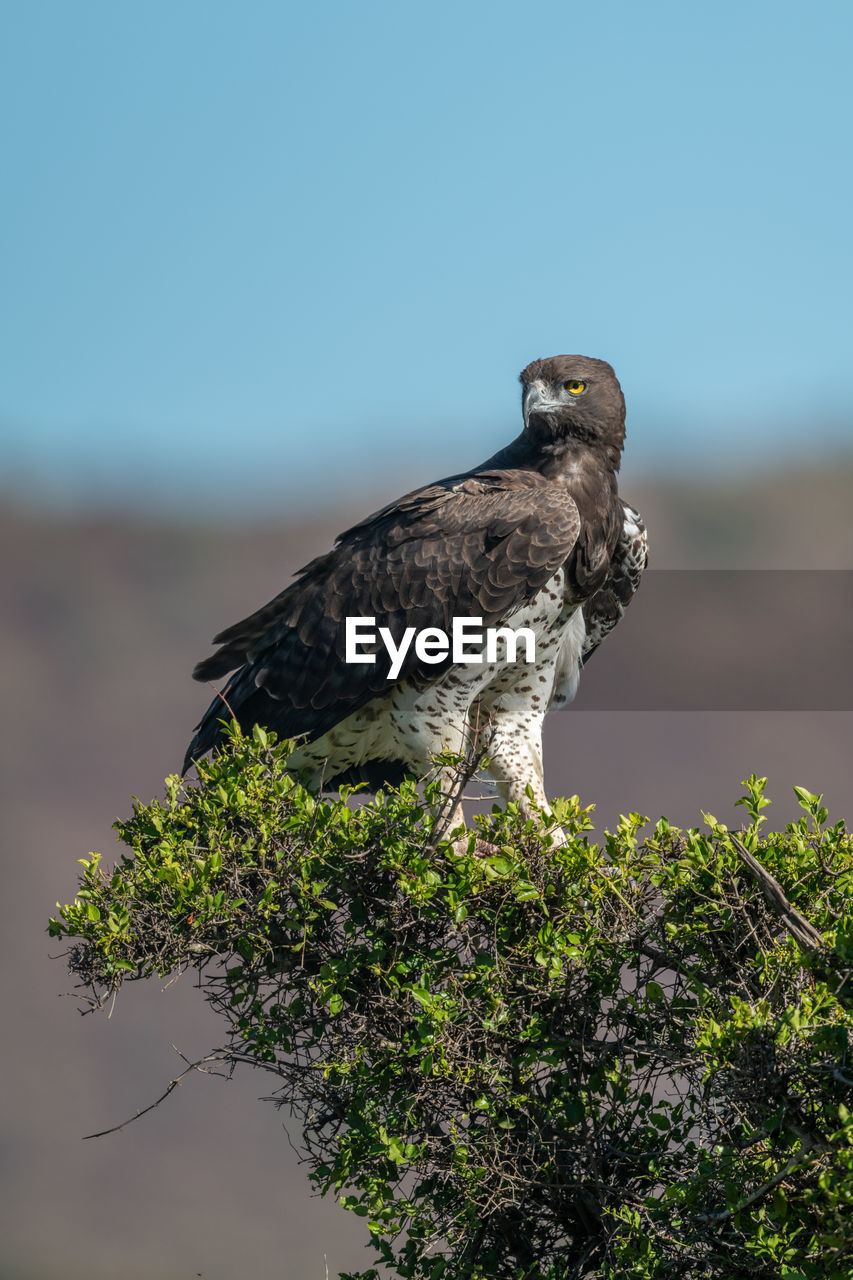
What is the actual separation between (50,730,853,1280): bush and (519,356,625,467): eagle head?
282 centimetres

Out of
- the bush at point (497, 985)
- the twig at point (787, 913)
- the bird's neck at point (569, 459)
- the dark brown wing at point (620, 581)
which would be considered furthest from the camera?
the dark brown wing at point (620, 581)

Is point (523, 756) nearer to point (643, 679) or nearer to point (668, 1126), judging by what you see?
point (668, 1126)

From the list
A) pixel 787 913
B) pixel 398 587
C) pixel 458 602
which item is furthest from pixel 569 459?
pixel 787 913

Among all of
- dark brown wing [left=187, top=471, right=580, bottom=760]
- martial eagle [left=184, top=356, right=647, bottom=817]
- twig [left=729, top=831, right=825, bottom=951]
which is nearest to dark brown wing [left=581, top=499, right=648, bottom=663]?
martial eagle [left=184, top=356, right=647, bottom=817]

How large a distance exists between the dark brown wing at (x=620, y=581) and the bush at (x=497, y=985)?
273cm

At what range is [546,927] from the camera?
5.26 metres

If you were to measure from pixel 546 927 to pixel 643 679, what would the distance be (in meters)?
31.8

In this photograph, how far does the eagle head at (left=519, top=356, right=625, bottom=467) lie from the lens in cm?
796

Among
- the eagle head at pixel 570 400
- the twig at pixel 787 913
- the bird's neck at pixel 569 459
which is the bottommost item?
the twig at pixel 787 913

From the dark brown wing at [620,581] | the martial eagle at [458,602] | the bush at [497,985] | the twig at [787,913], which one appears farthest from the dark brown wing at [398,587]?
the twig at [787,913]

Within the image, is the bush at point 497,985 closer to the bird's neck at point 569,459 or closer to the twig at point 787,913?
the twig at point 787,913

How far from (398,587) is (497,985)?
9.24ft

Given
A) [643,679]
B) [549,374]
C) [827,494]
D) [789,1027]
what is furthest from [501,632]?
[827,494]

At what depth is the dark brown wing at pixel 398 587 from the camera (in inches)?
294
